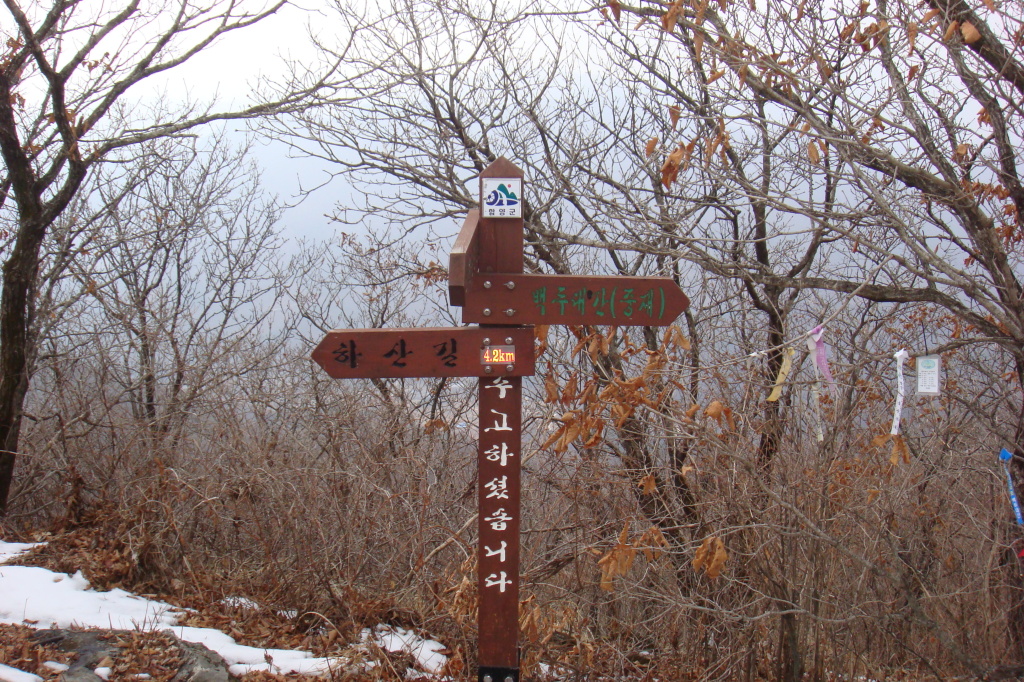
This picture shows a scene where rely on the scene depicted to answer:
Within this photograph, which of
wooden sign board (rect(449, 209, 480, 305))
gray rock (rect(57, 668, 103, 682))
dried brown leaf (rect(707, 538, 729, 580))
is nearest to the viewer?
wooden sign board (rect(449, 209, 480, 305))

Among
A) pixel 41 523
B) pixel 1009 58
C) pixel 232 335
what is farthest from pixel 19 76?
pixel 1009 58

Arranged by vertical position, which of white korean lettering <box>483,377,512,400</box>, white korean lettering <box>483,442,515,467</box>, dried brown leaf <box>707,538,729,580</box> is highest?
white korean lettering <box>483,377,512,400</box>

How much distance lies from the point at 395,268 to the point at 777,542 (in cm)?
606

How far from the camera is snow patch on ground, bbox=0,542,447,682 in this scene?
4.32 meters

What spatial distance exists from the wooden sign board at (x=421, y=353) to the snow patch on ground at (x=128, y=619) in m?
1.86

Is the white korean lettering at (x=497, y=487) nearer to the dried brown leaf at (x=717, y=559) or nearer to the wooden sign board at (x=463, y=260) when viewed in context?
the wooden sign board at (x=463, y=260)

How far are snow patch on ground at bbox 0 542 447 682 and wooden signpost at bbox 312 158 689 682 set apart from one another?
1.28m

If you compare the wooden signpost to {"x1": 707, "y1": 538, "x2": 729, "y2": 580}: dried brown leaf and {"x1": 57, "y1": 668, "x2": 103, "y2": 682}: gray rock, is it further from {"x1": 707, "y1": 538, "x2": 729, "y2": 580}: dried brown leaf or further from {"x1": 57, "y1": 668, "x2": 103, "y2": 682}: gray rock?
{"x1": 57, "y1": 668, "x2": 103, "y2": 682}: gray rock

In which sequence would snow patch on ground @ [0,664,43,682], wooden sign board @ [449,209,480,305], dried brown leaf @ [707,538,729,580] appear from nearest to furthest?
wooden sign board @ [449,209,480,305], dried brown leaf @ [707,538,729,580], snow patch on ground @ [0,664,43,682]

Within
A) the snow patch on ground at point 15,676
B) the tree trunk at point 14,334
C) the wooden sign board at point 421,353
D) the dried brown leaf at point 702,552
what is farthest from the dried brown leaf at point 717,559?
the tree trunk at point 14,334

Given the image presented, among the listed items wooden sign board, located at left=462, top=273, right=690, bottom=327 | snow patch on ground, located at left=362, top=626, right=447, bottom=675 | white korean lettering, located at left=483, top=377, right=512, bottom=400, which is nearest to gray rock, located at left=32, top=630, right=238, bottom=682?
snow patch on ground, located at left=362, top=626, right=447, bottom=675

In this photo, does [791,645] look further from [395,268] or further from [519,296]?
[395,268]

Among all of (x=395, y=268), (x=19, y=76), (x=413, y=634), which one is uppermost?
(x=19, y=76)

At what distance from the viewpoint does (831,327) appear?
21.8 ft
